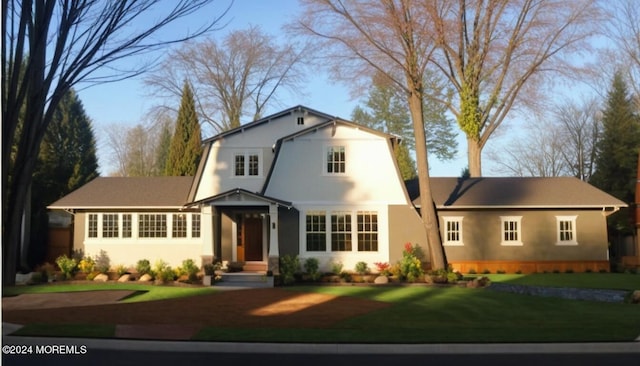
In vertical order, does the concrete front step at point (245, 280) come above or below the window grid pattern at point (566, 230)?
below

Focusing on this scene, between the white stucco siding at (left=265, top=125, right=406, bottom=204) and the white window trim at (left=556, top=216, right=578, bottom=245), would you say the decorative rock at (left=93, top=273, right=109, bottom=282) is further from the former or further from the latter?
the white window trim at (left=556, top=216, right=578, bottom=245)

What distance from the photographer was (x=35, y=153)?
53.5 ft

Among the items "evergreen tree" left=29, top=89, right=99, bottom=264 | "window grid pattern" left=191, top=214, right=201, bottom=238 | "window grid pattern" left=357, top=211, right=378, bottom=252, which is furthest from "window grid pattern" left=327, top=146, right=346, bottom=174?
"evergreen tree" left=29, top=89, right=99, bottom=264

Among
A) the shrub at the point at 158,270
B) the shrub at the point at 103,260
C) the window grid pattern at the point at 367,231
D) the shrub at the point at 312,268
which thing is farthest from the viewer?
the shrub at the point at 103,260

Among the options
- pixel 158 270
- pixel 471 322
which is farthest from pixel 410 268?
pixel 158 270

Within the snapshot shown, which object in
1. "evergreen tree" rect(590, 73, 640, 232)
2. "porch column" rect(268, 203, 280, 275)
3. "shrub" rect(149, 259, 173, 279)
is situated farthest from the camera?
"evergreen tree" rect(590, 73, 640, 232)

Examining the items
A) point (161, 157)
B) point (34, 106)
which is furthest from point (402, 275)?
point (161, 157)

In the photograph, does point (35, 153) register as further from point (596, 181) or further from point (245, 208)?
point (596, 181)

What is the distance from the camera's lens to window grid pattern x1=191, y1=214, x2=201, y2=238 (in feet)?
89.8

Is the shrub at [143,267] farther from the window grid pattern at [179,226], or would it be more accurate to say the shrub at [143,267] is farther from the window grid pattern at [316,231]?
the window grid pattern at [316,231]

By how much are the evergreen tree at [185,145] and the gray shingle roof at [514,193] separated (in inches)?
585

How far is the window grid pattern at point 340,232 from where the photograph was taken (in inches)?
994

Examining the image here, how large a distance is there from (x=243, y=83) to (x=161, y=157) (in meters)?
16.3

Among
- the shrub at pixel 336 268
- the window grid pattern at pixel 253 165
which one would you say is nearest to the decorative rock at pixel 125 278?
the window grid pattern at pixel 253 165
